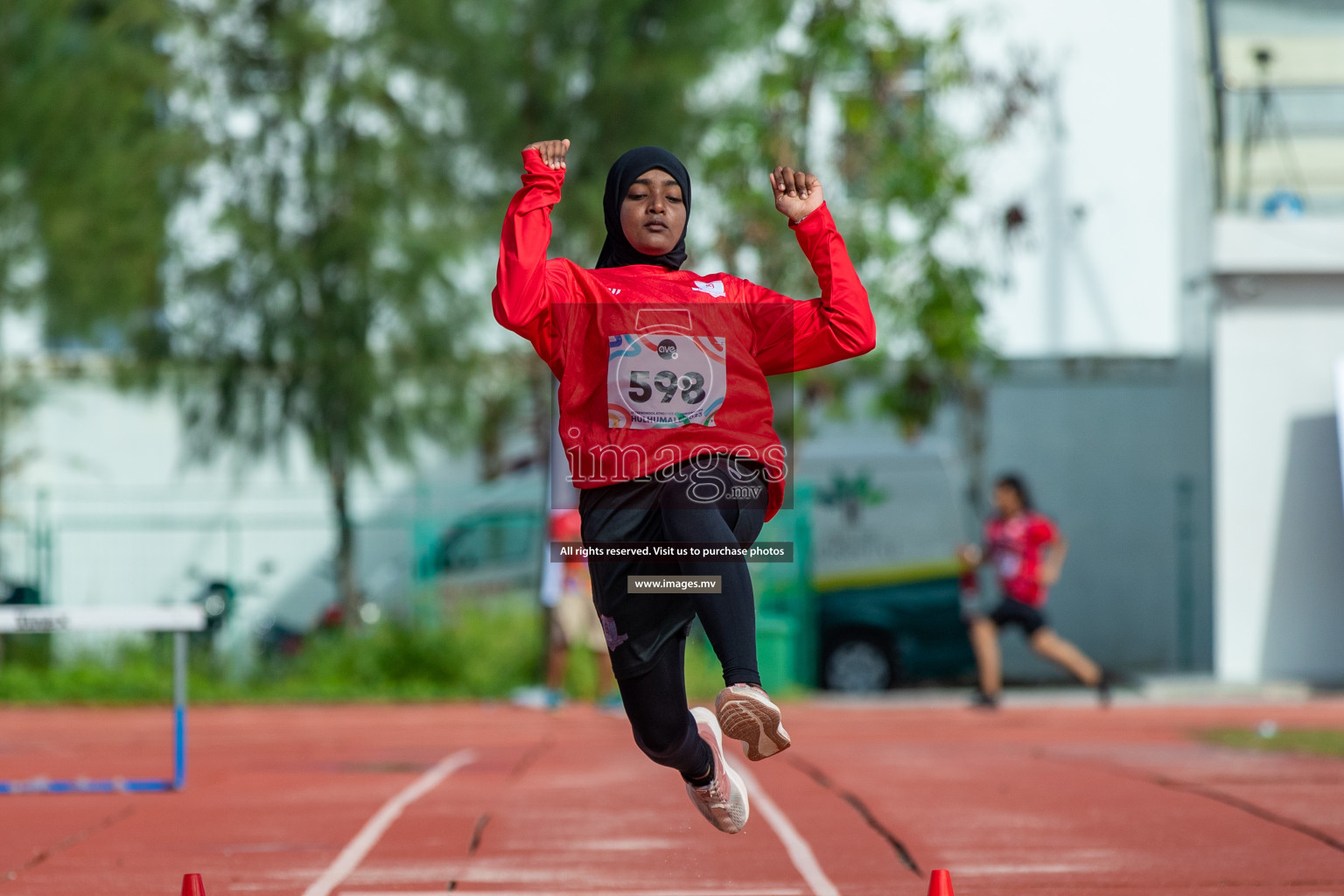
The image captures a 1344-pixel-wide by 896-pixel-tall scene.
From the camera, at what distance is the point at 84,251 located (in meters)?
15.0

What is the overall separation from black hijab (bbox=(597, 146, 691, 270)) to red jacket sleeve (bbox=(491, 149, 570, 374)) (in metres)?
0.20

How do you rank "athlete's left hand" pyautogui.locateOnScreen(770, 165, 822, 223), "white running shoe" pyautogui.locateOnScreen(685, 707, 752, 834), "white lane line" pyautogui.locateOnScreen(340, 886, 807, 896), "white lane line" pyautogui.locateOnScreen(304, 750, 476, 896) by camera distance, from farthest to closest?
"white lane line" pyautogui.locateOnScreen(304, 750, 476, 896) → "white lane line" pyautogui.locateOnScreen(340, 886, 807, 896) → "white running shoe" pyautogui.locateOnScreen(685, 707, 752, 834) → "athlete's left hand" pyautogui.locateOnScreen(770, 165, 822, 223)

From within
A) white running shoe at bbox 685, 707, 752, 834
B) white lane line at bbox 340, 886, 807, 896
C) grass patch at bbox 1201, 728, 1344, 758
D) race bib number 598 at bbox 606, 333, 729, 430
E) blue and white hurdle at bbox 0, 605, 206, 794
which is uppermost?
race bib number 598 at bbox 606, 333, 729, 430

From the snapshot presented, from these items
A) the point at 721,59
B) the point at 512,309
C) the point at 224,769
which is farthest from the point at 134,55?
the point at 512,309

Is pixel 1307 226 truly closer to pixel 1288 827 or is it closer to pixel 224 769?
pixel 1288 827

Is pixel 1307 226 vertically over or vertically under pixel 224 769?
over

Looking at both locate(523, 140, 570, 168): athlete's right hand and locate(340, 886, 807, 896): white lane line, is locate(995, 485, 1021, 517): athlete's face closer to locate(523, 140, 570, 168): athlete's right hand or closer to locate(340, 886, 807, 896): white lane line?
locate(340, 886, 807, 896): white lane line

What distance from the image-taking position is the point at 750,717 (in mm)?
4078

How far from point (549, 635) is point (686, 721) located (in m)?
10.4

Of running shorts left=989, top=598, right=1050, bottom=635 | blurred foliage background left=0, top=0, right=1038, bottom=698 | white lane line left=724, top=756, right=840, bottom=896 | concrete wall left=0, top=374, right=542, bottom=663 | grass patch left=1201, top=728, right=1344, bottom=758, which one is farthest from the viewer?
concrete wall left=0, top=374, right=542, bottom=663

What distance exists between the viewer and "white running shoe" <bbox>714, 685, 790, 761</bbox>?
160 inches

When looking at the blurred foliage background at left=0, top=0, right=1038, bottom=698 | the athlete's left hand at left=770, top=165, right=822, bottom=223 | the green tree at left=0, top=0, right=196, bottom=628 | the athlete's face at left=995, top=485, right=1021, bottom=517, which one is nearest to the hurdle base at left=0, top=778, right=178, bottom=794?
the athlete's left hand at left=770, top=165, right=822, bottom=223

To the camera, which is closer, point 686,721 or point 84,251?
point 686,721

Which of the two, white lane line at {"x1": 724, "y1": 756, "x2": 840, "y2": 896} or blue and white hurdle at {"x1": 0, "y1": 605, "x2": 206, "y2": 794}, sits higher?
blue and white hurdle at {"x1": 0, "y1": 605, "x2": 206, "y2": 794}
